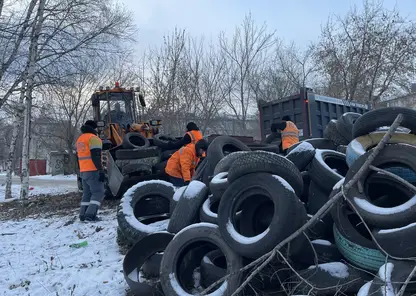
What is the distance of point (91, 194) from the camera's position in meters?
7.57

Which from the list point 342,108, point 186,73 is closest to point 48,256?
point 342,108

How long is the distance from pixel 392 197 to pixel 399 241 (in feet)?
2.85

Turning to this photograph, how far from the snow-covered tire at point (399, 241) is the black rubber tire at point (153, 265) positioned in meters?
2.27

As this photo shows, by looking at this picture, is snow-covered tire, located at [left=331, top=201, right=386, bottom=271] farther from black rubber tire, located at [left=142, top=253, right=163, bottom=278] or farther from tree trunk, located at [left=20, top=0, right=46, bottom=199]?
tree trunk, located at [left=20, top=0, right=46, bottom=199]

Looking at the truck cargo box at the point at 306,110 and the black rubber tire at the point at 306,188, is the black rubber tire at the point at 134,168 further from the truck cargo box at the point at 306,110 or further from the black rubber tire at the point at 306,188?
the black rubber tire at the point at 306,188

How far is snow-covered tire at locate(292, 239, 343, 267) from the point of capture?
3627mm

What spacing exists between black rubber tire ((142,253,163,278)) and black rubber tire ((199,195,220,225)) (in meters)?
0.62

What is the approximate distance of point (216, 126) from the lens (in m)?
25.3

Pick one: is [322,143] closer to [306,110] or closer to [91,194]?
[306,110]

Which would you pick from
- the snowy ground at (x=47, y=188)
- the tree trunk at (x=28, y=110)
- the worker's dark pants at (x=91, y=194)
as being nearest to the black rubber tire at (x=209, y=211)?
the worker's dark pants at (x=91, y=194)

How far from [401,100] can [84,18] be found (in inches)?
607

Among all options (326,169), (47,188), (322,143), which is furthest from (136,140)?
(47,188)

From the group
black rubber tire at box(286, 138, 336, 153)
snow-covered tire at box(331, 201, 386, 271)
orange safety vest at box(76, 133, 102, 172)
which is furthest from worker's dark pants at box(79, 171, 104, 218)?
snow-covered tire at box(331, 201, 386, 271)

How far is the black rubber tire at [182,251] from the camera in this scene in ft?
11.6
